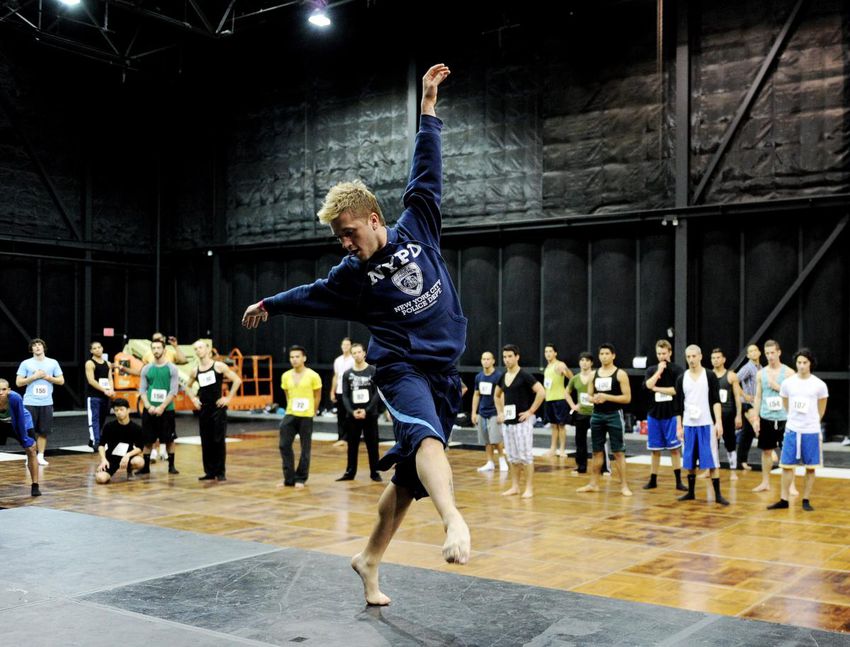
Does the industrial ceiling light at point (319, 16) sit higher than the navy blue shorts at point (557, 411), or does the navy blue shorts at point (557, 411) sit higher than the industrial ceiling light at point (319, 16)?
the industrial ceiling light at point (319, 16)

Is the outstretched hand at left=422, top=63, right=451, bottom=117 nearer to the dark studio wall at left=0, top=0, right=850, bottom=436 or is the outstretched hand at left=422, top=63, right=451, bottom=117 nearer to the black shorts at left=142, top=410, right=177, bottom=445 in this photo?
the black shorts at left=142, top=410, right=177, bottom=445

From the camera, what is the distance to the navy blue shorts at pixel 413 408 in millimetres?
3988

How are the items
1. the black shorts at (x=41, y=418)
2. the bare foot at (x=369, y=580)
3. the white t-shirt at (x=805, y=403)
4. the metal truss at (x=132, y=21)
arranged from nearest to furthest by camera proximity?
1. the bare foot at (x=369, y=580)
2. the white t-shirt at (x=805, y=403)
3. the black shorts at (x=41, y=418)
4. the metal truss at (x=132, y=21)

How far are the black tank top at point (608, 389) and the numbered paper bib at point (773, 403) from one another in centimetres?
186

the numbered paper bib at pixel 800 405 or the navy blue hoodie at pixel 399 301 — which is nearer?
the navy blue hoodie at pixel 399 301

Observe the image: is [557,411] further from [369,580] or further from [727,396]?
[369,580]

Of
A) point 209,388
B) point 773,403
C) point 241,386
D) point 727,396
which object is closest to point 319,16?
point 241,386

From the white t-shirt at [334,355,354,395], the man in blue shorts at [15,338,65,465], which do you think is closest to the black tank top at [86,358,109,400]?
the man in blue shorts at [15,338,65,465]

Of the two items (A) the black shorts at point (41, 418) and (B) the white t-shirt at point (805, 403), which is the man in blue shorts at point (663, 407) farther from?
(A) the black shorts at point (41, 418)

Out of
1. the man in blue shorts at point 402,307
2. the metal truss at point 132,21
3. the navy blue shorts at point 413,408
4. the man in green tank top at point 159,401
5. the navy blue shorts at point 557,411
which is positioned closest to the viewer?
the navy blue shorts at point 413,408

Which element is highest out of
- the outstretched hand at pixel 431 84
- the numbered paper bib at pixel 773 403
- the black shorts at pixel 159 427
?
the outstretched hand at pixel 431 84

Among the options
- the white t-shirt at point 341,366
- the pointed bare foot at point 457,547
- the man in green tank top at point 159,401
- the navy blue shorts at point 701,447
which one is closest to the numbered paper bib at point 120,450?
the man in green tank top at point 159,401

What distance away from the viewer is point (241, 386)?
23375 mm

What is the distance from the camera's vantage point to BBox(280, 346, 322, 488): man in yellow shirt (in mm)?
11039
